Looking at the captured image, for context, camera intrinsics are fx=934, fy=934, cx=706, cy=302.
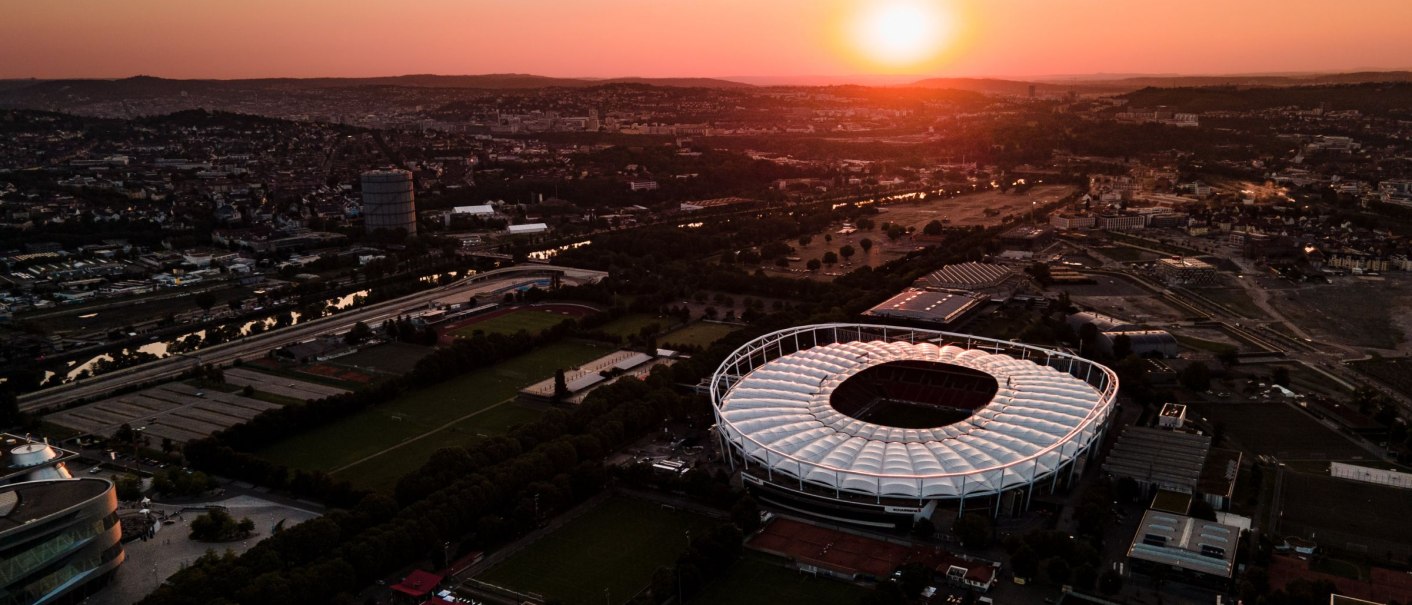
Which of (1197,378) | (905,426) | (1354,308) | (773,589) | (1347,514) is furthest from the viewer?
(1354,308)

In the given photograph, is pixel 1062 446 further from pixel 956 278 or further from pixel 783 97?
pixel 783 97

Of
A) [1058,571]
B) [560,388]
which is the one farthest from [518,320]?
[1058,571]

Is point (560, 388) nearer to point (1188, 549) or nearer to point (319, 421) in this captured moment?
point (319, 421)

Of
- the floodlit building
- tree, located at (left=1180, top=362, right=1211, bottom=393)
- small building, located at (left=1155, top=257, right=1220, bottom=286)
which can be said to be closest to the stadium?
tree, located at (left=1180, top=362, right=1211, bottom=393)

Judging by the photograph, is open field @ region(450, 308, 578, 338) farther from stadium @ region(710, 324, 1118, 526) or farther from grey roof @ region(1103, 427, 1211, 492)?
grey roof @ region(1103, 427, 1211, 492)

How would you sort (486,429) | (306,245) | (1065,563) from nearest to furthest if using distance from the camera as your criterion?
(1065,563) → (486,429) → (306,245)

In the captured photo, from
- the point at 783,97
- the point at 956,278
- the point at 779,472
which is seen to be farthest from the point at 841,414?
the point at 783,97

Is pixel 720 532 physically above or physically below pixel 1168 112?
below

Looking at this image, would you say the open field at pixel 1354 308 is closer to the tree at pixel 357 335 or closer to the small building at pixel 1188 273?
the small building at pixel 1188 273

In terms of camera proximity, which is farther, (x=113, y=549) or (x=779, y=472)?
(x=779, y=472)
